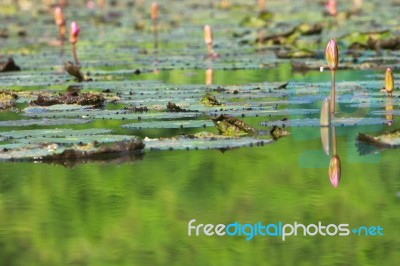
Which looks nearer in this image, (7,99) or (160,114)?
(160,114)

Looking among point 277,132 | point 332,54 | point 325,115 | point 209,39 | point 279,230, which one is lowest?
point 279,230

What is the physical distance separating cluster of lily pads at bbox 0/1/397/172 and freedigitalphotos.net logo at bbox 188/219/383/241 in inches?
43.9

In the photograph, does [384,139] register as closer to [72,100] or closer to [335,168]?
[335,168]

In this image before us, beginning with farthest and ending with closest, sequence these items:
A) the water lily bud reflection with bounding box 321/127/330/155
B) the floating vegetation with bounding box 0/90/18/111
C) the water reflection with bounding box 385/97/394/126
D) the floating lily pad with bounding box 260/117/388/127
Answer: the floating vegetation with bounding box 0/90/18/111, the water reflection with bounding box 385/97/394/126, the floating lily pad with bounding box 260/117/388/127, the water lily bud reflection with bounding box 321/127/330/155

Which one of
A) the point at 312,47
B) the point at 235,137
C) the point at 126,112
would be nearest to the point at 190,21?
the point at 312,47

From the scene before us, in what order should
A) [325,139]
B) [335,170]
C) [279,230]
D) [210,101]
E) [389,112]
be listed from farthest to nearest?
1. [210,101]
2. [389,112]
3. [325,139]
4. [335,170]
5. [279,230]

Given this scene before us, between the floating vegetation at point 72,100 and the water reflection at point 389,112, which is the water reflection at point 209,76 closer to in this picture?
the floating vegetation at point 72,100

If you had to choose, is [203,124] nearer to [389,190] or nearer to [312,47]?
[389,190]

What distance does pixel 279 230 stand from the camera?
4840 mm

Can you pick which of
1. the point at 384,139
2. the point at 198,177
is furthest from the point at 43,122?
the point at 384,139

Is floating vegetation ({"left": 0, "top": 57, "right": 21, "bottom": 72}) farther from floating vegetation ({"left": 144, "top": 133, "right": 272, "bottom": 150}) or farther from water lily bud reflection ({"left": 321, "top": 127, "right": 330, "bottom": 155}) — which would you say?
water lily bud reflection ({"left": 321, "top": 127, "right": 330, "bottom": 155})

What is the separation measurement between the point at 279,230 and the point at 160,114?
3.38 metres

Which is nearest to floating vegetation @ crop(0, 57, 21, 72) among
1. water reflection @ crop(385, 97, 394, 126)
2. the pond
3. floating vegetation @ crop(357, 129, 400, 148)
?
the pond

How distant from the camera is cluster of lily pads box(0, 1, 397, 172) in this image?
6797 millimetres
